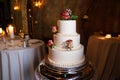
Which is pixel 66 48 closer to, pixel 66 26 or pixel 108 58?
pixel 66 26

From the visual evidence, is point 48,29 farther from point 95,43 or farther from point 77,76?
point 77,76

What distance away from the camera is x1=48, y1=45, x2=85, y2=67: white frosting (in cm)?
169

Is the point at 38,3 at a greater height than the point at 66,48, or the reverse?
the point at 38,3

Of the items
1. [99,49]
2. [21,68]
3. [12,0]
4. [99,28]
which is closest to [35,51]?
[21,68]

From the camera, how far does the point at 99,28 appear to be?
459cm

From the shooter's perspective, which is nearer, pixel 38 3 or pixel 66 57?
pixel 66 57

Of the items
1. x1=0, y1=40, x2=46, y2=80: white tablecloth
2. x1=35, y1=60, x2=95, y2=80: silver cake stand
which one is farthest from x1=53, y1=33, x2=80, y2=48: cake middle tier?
x1=0, y1=40, x2=46, y2=80: white tablecloth

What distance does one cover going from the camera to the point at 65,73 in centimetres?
161

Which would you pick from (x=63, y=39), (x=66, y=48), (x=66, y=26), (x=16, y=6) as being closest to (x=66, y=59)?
(x=66, y=48)

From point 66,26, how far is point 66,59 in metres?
0.38

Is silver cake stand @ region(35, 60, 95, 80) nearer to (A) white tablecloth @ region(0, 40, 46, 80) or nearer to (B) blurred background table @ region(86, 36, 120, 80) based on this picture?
(A) white tablecloth @ region(0, 40, 46, 80)

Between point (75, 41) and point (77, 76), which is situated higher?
point (75, 41)

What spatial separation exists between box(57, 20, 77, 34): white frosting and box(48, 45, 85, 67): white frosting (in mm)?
224

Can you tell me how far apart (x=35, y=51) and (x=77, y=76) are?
1.15m
